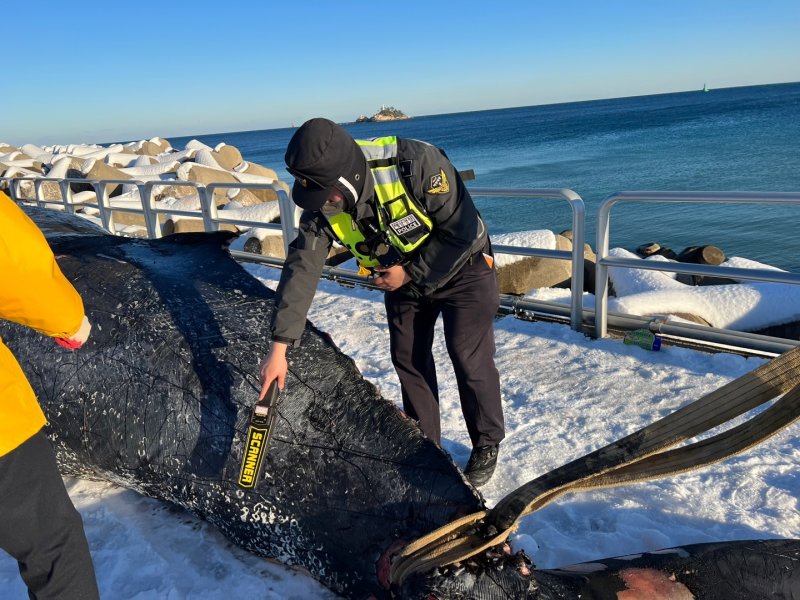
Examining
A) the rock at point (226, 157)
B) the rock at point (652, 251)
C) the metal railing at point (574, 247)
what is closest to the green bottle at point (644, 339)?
the metal railing at point (574, 247)

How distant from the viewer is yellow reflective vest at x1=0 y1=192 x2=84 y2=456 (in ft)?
5.51

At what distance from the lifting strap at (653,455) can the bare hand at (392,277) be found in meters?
1.18

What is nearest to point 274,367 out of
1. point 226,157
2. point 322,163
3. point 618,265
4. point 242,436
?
point 242,436

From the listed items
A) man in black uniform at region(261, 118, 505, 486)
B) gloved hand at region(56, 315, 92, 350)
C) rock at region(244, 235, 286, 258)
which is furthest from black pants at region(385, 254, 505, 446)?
rock at region(244, 235, 286, 258)

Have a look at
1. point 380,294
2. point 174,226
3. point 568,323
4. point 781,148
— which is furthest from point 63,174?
point 781,148

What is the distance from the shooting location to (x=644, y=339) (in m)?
4.80

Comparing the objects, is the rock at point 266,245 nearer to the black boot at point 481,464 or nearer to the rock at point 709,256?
the black boot at point 481,464

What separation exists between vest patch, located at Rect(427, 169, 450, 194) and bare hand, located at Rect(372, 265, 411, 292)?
359mm

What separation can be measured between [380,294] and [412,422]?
450 centimetres

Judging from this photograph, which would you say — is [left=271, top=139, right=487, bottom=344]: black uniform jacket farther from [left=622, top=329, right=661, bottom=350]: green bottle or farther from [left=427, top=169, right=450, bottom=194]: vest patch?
[left=622, top=329, right=661, bottom=350]: green bottle

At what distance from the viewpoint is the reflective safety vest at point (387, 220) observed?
8.82 ft

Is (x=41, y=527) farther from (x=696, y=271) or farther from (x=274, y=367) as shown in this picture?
(x=696, y=271)

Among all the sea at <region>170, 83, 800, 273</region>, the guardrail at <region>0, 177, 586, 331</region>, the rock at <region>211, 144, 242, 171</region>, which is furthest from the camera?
the rock at <region>211, 144, 242, 171</region>

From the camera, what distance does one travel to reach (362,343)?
17.8ft
